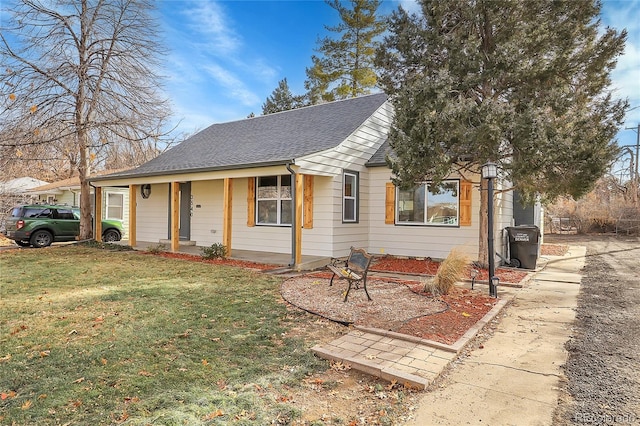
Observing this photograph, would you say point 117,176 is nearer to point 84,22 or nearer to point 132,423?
point 84,22

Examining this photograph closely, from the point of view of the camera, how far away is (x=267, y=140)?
40.4ft

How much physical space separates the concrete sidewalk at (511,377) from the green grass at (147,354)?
118 cm

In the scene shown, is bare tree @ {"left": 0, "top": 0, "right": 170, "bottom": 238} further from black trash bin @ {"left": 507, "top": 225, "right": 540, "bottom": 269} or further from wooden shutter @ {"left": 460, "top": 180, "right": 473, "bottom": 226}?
black trash bin @ {"left": 507, "top": 225, "right": 540, "bottom": 269}

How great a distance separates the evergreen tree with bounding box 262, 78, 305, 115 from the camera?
102 ft

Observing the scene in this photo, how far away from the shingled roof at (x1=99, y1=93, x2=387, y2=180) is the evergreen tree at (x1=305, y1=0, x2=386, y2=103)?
35.2ft

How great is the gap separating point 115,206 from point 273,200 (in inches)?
481

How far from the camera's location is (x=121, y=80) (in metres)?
14.0

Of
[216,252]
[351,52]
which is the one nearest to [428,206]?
[216,252]

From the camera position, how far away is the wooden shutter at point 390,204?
10.5 m

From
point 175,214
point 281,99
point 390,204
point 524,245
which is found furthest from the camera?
point 281,99

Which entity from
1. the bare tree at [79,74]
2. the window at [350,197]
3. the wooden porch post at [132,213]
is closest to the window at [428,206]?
the window at [350,197]

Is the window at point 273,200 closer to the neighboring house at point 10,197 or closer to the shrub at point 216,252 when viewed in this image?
the shrub at point 216,252

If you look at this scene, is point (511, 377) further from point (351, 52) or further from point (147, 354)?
point (351, 52)

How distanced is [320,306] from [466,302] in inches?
91.1
